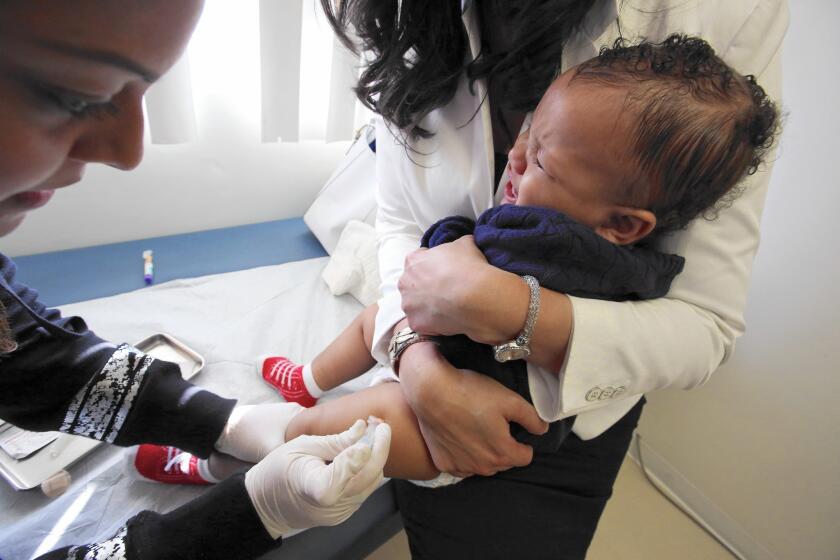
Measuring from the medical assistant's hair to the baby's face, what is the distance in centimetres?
7

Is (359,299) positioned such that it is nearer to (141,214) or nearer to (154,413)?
(154,413)

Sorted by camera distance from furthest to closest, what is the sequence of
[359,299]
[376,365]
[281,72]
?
[359,299] → [281,72] → [376,365]

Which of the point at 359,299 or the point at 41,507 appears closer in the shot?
the point at 41,507

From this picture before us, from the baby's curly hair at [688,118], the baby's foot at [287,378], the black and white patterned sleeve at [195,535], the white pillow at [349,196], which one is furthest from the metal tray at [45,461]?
the baby's curly hair at [688,118]

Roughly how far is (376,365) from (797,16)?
4.56 ft

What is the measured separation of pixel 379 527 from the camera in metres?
1.07

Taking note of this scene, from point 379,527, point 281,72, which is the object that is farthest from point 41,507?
point 281,72

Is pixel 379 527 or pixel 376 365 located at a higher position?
pixel 376 365

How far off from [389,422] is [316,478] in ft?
0.53

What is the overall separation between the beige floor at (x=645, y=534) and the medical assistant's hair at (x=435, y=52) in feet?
4.23

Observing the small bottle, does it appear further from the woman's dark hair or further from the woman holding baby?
the woman holding baby

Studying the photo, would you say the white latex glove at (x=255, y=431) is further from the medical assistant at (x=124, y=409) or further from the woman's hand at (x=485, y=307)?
the woman's hand at (x=485, y=307)

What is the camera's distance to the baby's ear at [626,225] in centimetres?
72

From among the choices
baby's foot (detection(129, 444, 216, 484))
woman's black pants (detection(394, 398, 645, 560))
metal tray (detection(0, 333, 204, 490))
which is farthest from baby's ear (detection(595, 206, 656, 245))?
metal tray (detection(0, 333, 204, 490))
